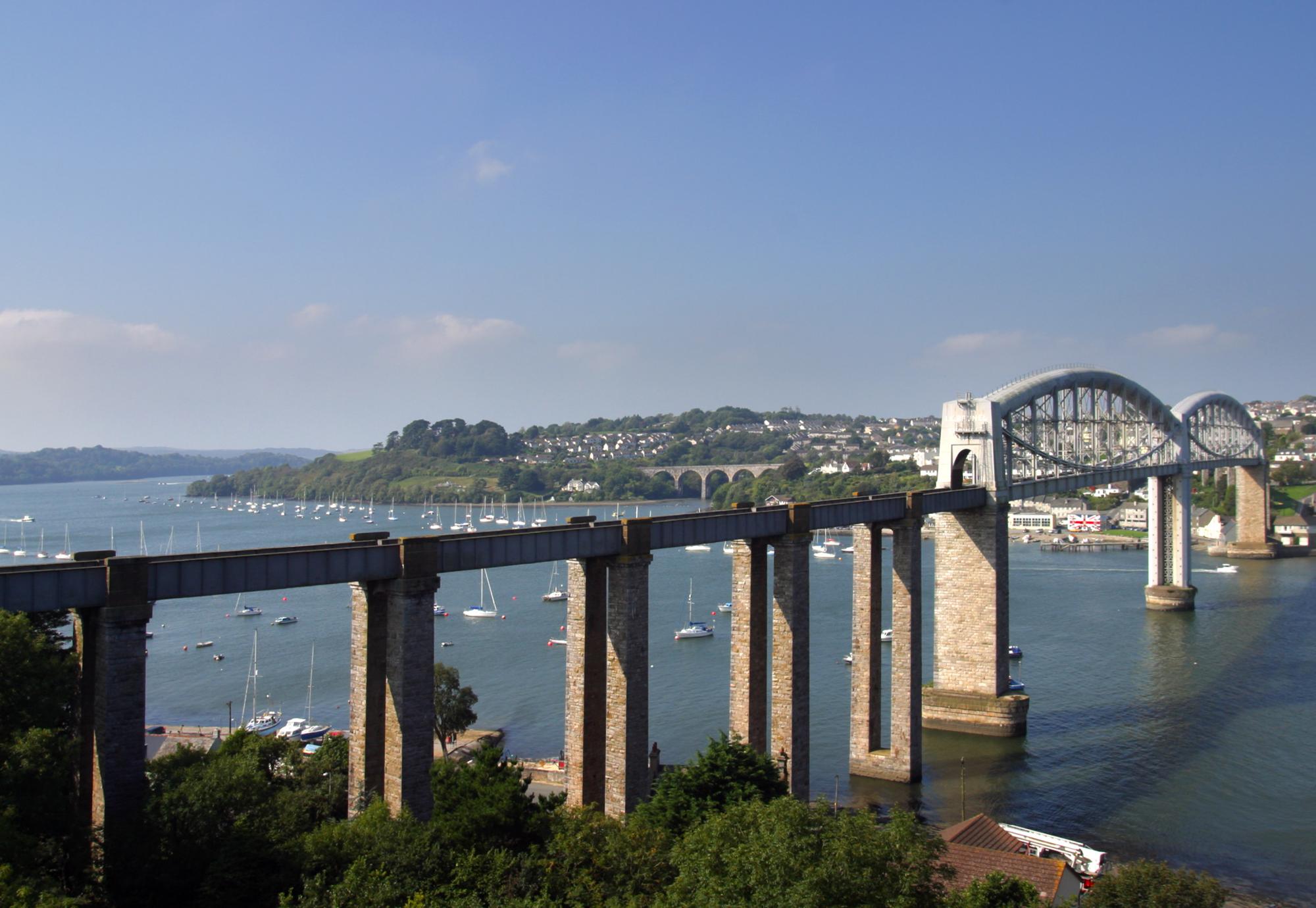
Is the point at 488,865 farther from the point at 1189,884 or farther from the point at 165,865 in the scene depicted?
the point at 1189,884

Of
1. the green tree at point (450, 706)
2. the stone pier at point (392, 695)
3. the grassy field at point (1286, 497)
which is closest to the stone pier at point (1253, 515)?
the grassy field at point (1286, 497)

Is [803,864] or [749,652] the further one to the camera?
[749,652]

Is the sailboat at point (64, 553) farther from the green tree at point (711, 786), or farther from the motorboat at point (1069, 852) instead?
the motorboat at point (1069, 852)

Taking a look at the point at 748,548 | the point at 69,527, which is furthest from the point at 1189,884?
the point at 69,527

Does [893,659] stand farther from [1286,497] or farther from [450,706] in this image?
[1286,497]

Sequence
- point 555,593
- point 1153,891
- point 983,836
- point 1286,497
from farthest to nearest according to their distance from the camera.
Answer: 1. point 1286,497
2. point 555,593
3. point 983,836
4. point 1153,891

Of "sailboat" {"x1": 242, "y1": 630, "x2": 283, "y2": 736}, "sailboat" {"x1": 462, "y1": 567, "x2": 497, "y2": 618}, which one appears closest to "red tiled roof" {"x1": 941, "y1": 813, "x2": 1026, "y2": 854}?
"sailboat" {"x1": 242, "y1": 630, "x2": 283, "y2": 736}

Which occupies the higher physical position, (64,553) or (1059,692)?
(64,553)

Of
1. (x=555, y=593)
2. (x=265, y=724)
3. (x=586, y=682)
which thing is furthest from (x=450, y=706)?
(x=555, y=593)
